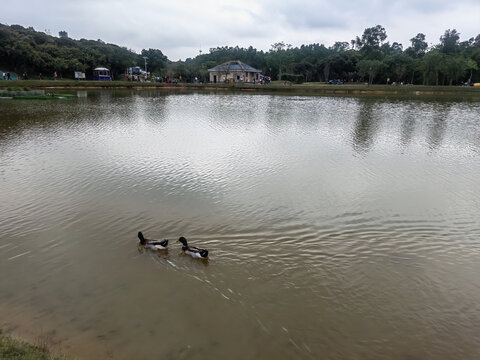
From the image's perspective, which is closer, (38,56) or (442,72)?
(38,56)

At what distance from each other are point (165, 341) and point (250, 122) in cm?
2348

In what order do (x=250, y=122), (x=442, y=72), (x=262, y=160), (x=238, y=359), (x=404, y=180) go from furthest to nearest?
(x=442, y=72) < (x=250, y=122) < (x=262, y=160) < (x=404, y=180) < (x=238, y=359)

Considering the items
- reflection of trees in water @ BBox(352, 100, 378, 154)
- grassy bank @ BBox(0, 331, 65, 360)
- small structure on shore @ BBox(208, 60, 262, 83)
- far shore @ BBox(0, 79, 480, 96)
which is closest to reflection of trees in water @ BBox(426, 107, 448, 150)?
reflection of trees in water @ BBox(352, 100, 378, 154)

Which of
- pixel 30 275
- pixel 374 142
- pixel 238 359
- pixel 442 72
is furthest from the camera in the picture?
pixel 442 72

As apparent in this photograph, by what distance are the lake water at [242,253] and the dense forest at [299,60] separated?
62.2 meters

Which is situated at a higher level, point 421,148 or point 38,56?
point 38,56

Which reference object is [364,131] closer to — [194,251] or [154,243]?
[194,251]

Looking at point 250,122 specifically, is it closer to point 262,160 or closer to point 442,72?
point 262,160

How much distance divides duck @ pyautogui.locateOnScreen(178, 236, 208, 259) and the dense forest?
74.1 m

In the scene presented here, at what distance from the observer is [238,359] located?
5.21m

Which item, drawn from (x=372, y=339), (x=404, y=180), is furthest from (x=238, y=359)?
(x=404, y=180)

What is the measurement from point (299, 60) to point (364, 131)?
86.5 m

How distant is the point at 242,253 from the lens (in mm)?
8023

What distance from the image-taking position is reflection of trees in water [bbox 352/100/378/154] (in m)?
19.4
